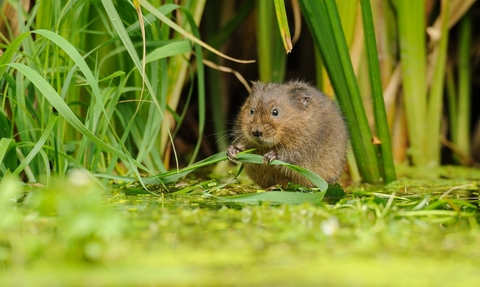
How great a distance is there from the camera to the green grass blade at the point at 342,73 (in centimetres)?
362

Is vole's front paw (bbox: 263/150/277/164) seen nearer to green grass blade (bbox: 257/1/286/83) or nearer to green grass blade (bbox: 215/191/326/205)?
green grass blade (bbox: 215/191/326/205)

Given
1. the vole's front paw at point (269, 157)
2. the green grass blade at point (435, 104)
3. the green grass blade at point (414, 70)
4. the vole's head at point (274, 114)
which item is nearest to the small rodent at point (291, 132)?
the vole's head at point (274, 114)

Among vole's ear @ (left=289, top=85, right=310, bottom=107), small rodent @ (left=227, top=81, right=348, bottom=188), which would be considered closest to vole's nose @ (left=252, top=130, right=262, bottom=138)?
small rodent @ (left=227, top=81, right=348, bottom=188)

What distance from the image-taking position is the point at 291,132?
379cm

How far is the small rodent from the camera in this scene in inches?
148

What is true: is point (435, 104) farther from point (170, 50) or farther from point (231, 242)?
point (231, 242)

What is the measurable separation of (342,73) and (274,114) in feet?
1.39

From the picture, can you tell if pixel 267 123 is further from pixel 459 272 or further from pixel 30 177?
pixel 459 272

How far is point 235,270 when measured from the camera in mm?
1833

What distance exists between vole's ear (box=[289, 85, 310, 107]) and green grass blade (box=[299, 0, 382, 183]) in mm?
163

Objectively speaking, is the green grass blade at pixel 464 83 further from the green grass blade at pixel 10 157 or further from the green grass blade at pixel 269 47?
the green grass blade at pixel 10 157

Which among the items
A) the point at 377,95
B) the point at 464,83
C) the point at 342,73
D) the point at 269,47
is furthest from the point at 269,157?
the point at 464,83

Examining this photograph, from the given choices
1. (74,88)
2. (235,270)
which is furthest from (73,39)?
(235,270)

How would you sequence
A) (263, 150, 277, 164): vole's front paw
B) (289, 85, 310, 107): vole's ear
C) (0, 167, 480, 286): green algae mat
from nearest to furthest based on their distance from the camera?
1. (0, 167, 480, 286): green algae mat
2. (263, 150, 277, 164): vole's front paw
3. (289, 85, 310, 107): vole's ear
